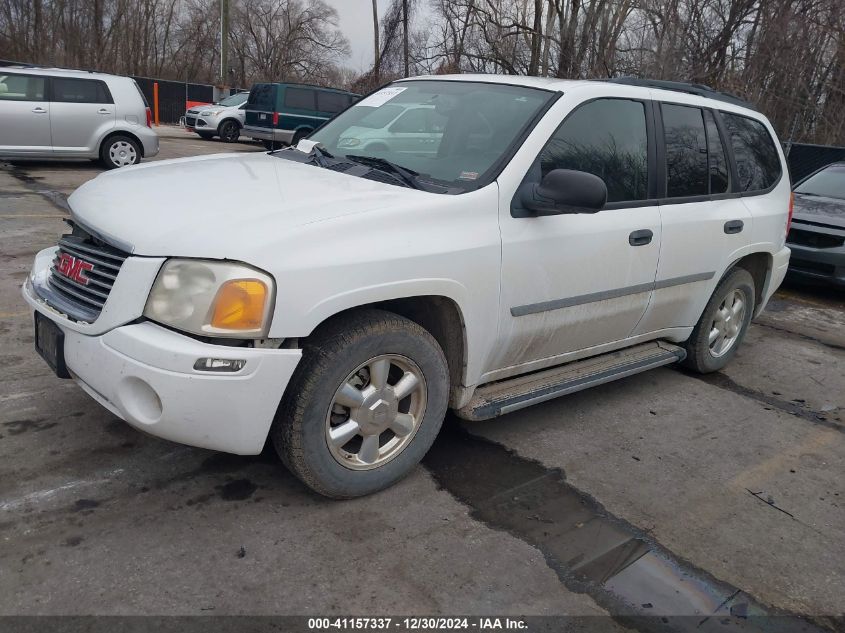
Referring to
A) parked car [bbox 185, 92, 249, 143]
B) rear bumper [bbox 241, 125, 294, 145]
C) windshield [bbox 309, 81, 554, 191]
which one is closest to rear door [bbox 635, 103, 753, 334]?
windshield [bbox 309, 81, 554, 191]

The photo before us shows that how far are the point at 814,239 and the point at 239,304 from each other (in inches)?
285

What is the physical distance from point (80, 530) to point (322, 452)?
936mm

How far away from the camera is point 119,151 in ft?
41.9

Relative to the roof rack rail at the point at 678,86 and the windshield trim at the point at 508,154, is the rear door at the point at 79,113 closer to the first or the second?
the roof rack rail at the point at 678,86

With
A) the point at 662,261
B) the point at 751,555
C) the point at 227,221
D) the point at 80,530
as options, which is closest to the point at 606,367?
the point at 662,261

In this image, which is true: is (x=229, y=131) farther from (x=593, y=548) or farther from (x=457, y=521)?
(x=593, y=548)

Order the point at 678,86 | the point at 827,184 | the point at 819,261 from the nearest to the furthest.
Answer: the point at 678,86
the point at 819,261
the point at 827,184

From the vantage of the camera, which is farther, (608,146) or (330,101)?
(330,101)

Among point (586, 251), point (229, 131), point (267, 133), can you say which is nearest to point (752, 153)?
point (586, 251)

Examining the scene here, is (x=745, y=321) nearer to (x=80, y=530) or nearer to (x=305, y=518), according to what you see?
(x=305, y=518)

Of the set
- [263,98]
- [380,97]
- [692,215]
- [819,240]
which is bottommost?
[819,240]

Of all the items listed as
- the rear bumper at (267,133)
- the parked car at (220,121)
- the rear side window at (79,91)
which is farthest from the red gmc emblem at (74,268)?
the parked car at (220,121)

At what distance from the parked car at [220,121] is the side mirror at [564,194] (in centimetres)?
2008

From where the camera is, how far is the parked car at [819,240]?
772cm
